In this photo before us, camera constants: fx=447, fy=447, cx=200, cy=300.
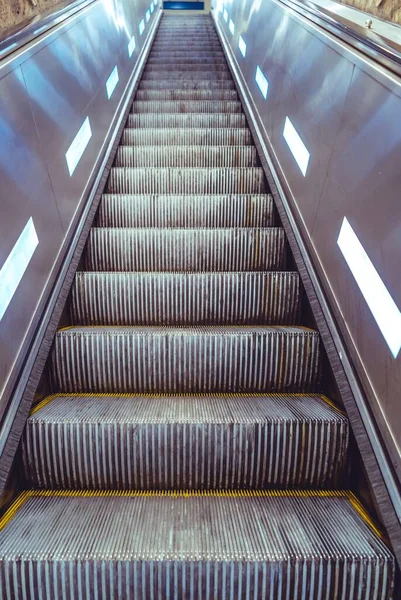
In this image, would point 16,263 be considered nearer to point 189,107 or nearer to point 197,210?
point 197,210

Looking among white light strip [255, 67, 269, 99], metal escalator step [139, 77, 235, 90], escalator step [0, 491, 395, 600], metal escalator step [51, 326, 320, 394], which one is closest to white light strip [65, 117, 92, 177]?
metal escalator step [51, 326, 320, 394]

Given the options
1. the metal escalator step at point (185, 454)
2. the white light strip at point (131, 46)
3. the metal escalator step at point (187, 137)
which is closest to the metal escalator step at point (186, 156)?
the metal escalator step at point (187, 137)

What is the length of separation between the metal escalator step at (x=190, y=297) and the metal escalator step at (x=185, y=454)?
2.24ft

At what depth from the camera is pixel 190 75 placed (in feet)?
16.2

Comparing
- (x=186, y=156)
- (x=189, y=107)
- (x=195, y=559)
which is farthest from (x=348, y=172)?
(x=189, y=107)

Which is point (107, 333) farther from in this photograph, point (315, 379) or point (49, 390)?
point (315, 379)

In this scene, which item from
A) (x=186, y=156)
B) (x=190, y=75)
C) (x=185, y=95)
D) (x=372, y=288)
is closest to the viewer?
(x=372, y=288)

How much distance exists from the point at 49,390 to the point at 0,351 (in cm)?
43

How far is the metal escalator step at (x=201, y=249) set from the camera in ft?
7.82

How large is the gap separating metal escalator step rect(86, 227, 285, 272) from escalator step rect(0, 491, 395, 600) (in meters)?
1.37

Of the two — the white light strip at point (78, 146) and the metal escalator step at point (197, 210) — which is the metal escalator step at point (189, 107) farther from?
the metal escalator step at point (197, 210)

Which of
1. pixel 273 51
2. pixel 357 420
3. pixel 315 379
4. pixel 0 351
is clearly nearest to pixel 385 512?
pixel 357 420

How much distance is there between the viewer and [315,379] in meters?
1.83

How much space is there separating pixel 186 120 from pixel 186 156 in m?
0.73
